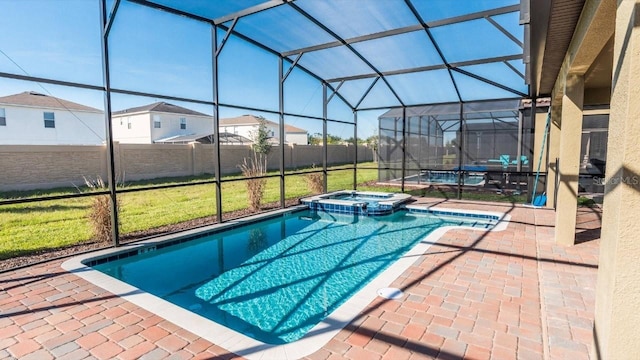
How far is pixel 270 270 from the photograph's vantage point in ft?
15.3

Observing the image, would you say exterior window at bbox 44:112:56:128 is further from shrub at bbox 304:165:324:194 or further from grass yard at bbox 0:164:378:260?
shrub at bbox 304:165:324:194

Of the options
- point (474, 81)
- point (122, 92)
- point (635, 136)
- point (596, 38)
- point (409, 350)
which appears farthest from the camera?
point (474, 81)

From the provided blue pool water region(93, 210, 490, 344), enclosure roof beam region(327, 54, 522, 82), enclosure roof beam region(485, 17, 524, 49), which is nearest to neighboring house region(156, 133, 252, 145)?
enclosure roof beam region(327, 54, 522, 82)

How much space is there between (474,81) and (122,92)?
24.3 ft

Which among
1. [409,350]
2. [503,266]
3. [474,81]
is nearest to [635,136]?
[409,350]

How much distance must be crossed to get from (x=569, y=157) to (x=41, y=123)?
16.9 meters

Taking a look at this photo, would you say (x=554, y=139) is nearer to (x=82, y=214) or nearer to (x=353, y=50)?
(x=353, y=50)

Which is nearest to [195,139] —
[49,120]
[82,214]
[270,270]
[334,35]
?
[49,120]

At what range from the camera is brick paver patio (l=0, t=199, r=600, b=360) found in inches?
97.1

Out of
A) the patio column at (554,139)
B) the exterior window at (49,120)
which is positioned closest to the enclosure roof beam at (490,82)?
the patio column at (554,139)

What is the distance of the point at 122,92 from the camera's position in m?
4.75

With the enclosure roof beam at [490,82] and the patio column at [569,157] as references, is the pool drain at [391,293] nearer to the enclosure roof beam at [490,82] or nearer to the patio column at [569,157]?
the patio column at [569,157]

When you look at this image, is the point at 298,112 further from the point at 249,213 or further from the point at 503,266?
the point at 503,266

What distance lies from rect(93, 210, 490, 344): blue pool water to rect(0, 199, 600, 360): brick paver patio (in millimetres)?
674
